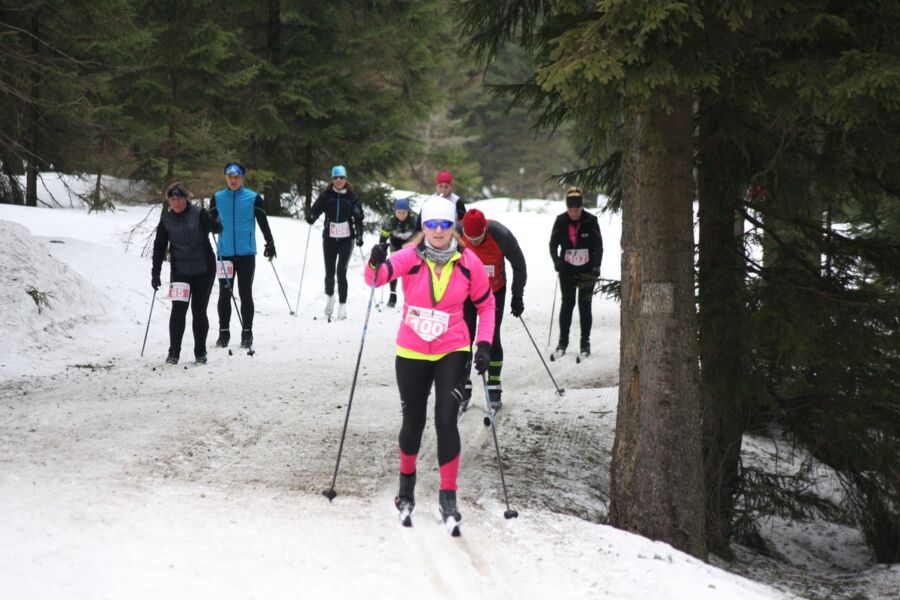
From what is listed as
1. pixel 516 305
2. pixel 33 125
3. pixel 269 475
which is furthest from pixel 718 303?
pixel 33 125

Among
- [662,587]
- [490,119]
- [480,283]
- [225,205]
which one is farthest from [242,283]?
[490,119]

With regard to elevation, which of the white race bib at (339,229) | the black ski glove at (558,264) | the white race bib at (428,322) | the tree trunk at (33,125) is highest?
the tree trunk at (33,125)

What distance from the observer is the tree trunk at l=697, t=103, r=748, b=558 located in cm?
731

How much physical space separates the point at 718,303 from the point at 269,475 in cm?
428

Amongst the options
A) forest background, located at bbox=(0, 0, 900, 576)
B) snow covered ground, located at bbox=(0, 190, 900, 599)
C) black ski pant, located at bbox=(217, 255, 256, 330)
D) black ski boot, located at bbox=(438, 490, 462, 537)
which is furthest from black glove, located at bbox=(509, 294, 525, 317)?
black ski pant, located at bbox=(217, 255, 256, 330)

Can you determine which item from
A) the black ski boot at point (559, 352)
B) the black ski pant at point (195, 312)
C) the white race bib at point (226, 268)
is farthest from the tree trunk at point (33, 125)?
the black ski boot at point (559, 352)

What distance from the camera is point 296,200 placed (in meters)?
26.3

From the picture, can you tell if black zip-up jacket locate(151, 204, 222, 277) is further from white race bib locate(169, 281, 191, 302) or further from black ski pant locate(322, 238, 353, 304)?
black ski pant locate(322, 238, 353, 304)

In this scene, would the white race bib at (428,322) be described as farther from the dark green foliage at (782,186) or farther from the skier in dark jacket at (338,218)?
the skier in dark jacket at (338,218)

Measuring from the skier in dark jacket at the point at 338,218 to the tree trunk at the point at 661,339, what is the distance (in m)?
8.24

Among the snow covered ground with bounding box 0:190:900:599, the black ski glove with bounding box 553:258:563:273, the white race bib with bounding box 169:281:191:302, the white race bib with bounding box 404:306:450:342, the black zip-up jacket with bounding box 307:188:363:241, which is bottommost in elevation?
the snow covered ground with bounding box 0:190:900:599

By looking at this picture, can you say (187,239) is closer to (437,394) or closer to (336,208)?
(336,208)

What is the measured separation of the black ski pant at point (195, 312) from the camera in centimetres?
1021

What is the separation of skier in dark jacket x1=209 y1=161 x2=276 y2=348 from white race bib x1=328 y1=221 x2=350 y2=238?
245 cm
